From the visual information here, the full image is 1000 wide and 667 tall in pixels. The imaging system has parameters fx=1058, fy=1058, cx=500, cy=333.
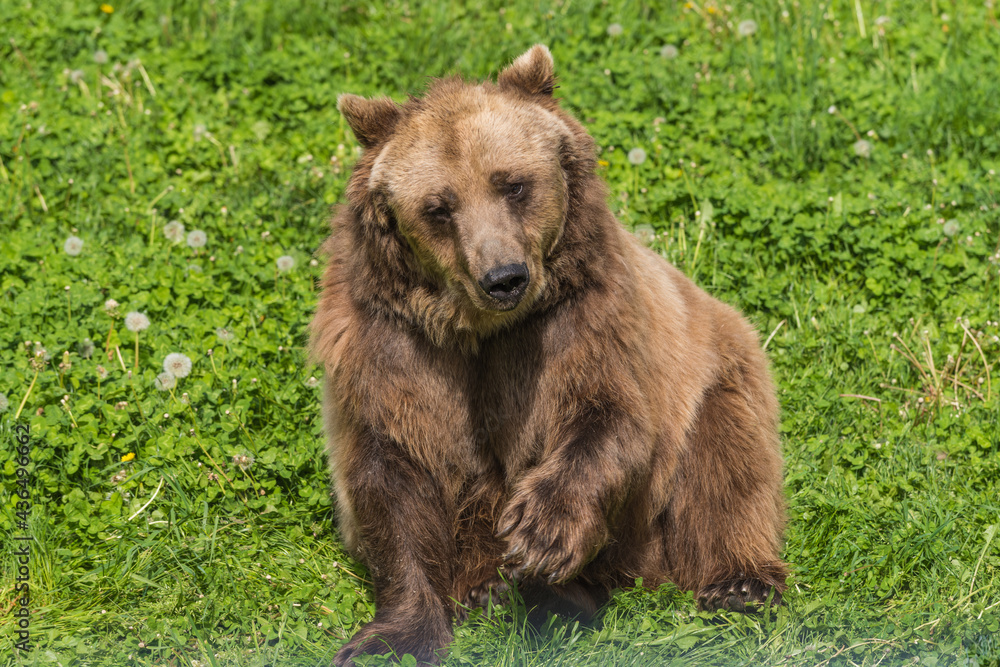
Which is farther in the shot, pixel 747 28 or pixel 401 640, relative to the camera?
pixel 747 28

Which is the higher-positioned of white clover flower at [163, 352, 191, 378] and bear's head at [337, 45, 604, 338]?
bear's head at [337, 45, 604, 338]

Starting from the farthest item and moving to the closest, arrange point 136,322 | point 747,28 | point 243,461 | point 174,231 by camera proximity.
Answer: point 747,28 → point 174,231 → point 136,322 → point 243,461

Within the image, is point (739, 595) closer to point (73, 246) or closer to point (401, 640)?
point (401, 640)

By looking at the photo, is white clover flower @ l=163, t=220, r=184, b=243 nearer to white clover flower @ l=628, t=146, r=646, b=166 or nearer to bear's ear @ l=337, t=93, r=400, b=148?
bear's ear @ l=337, t=93, r=400, b=148

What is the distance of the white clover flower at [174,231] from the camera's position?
5.98m

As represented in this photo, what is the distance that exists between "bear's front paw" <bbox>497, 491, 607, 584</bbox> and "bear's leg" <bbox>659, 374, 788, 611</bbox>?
667mm

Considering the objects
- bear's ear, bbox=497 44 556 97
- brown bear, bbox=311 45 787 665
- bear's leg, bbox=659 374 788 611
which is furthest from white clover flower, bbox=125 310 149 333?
bear's leg, bbox=659 374 788 611

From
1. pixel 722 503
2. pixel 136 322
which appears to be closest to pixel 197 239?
pixel 136 322

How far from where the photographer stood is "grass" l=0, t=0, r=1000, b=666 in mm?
4051

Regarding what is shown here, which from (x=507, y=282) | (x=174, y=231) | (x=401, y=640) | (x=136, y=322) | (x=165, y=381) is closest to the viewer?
(x=507, y=282)

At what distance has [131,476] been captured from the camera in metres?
4.56

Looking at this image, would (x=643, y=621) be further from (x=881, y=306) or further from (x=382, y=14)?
(x=382, y=14)

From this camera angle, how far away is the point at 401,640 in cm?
384

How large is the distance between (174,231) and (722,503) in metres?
3.47
